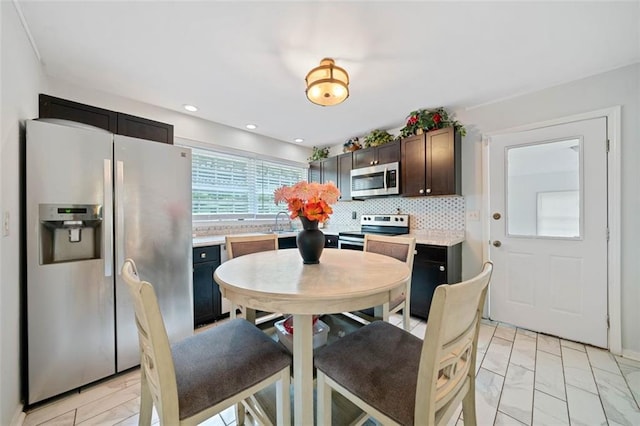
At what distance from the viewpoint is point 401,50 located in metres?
1.76

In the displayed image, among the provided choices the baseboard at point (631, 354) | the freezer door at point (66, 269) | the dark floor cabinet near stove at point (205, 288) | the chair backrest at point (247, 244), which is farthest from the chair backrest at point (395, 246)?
the freezer door at point (66, 269)

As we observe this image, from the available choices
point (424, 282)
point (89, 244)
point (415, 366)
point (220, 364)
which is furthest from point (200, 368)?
point (424, 282)

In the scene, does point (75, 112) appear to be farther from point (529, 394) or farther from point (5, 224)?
point (529, 394)

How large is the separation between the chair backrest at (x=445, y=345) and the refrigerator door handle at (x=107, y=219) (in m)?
2.05

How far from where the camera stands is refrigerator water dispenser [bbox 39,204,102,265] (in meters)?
1.57

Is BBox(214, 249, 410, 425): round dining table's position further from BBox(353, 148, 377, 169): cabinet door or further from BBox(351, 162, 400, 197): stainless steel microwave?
BBox(353, 148, 377, 169): cabinet door

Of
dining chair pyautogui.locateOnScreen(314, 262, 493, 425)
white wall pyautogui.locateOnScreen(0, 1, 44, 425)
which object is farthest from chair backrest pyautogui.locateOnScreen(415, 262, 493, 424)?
white wall pyautogui.locateOnScreen(0, 1, 44, 425)

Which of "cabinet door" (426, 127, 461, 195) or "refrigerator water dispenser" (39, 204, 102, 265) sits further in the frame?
"cabinet door" (426, 127, 461, 195)

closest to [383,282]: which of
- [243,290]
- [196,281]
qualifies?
[243,290]

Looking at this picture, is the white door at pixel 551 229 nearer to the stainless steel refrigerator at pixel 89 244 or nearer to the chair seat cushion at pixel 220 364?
the chair seat cushion at pixel 220 364

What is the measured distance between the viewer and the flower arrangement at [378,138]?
3340 mm

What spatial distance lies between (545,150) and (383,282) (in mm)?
2430

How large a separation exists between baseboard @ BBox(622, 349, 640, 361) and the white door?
0.11 meters

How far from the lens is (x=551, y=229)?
2.33 m
